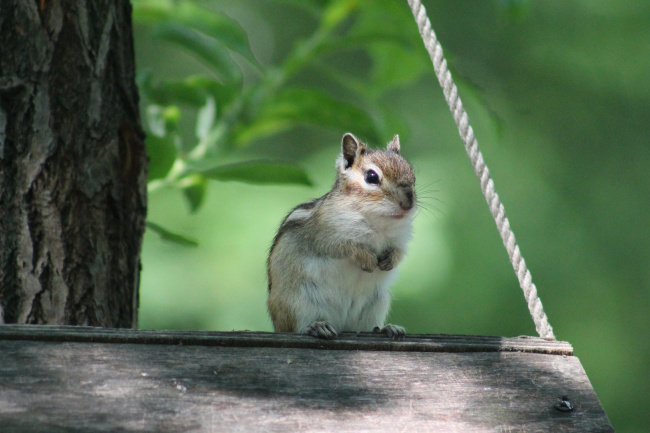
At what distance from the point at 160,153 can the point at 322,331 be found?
4.06ft

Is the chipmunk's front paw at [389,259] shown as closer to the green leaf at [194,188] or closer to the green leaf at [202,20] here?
the green leaf at [194,188]

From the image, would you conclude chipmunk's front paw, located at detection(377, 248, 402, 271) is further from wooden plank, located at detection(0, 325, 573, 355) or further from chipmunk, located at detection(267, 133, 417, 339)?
wooden plank, located at detection(0, 325, 573, 355)

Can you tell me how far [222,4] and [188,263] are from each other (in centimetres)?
423

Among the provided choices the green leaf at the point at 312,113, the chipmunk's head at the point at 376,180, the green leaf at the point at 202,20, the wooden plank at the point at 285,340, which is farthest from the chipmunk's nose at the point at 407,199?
the green leaf at the point at 202,20

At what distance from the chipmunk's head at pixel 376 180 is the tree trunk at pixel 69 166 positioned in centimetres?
86

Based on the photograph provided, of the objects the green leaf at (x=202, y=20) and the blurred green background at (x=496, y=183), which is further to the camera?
the blurred green background at (x=496, y=183)

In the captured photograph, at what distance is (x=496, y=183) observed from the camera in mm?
7156

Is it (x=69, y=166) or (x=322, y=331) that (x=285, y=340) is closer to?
(x=322, y=331)

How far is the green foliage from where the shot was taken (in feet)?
11.9

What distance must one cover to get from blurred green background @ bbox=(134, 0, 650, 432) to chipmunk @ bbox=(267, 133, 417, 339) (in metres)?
0.51

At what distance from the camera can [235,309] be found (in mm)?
5070

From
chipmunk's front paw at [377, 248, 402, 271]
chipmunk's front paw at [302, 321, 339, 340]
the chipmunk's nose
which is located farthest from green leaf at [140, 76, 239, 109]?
chipmunk's front paw at [302, 321, 339, 340]

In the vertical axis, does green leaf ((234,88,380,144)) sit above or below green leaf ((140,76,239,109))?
below

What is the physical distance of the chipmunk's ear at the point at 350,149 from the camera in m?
3.63
